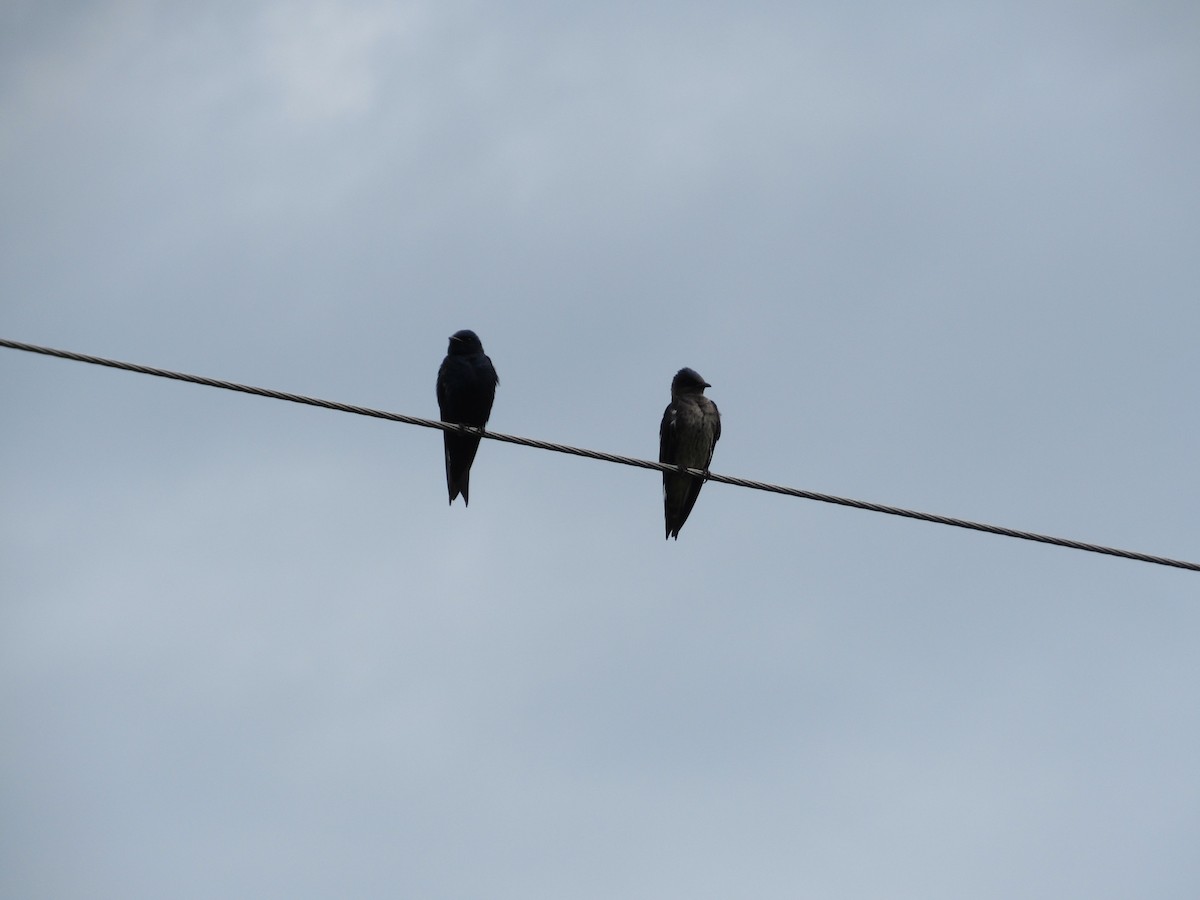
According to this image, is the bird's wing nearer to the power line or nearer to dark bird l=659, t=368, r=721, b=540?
dark bird l=659, t=368, r=721, b=540

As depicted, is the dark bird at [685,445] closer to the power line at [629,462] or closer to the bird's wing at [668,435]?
the bird's wing at [668,435]

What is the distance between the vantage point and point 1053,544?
5.74 m

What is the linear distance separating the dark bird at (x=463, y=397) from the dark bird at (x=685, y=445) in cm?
133

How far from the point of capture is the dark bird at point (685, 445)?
1009 centimetres

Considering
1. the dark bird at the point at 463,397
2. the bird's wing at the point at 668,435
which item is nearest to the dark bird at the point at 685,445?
the bird's wing at the point at 668,435

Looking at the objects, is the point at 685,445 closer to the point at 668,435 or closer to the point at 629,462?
the point at 668,435

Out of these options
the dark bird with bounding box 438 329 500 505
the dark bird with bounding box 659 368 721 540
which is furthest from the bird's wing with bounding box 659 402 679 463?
the dark bird with bounding box 438 329 500 505

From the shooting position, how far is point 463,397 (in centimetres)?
1018

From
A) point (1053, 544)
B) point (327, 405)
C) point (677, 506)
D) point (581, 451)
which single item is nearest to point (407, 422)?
point (327, 405)

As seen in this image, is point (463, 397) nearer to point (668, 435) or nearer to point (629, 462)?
point (668, 435)

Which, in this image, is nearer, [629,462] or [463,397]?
[629,462]

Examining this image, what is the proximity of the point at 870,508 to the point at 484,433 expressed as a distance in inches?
66.7

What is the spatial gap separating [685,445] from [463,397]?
5.46 ft

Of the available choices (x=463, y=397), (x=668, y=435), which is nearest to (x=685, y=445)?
(x=668, y=435)
